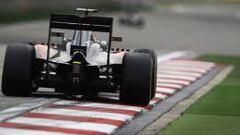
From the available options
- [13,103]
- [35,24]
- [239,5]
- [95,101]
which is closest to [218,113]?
[95,101]

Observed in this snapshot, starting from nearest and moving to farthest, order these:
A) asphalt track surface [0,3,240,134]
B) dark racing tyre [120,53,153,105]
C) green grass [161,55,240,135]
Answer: green grass [161,55,240,135], dark racing tyre [120,53,153,105], asphalt track surface [0,3,240,134]

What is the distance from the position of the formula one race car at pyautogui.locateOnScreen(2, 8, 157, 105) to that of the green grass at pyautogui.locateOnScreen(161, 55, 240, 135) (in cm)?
93

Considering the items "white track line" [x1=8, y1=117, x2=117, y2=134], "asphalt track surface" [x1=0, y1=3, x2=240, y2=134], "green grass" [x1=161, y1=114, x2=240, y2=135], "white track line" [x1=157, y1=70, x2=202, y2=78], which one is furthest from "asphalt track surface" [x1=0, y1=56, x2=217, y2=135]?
"asphalt track surface" [x1=0, y1=3, x2=240, y2=134]

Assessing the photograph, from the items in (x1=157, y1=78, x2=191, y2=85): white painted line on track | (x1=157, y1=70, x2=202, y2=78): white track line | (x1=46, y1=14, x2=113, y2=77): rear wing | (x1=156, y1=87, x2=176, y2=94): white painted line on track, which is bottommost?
(x1=156, y1=87, x2=176, y2=94): white painted line on track

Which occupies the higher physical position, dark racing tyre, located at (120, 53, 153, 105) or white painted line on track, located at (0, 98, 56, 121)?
dark racing tyre, located at (120, 53, 153, 105)

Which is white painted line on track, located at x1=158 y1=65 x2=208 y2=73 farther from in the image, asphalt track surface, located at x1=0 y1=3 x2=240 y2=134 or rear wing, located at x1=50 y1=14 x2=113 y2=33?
rear wing, located at x1=50 y1=14 x2=113 y2=33

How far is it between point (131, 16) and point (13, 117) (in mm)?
42417

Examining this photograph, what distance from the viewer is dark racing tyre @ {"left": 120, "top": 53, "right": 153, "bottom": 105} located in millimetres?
13266

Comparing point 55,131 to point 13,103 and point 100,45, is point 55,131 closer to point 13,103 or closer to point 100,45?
point 13,103

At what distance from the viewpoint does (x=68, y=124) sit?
10.9 meters

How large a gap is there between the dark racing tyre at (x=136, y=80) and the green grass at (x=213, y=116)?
71cm

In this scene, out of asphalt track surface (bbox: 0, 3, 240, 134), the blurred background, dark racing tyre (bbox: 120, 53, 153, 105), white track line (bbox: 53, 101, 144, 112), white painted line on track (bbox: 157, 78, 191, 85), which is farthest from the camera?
the blurred background

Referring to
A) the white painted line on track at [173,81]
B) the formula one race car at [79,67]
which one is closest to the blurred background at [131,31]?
the white painted line on track at [173,81]

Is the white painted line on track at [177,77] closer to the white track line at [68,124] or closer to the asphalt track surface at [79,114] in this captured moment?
the asphalt track surface at [79,114]
